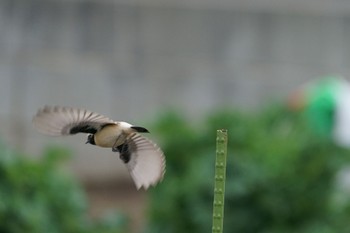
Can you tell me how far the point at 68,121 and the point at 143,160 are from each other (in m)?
0.12

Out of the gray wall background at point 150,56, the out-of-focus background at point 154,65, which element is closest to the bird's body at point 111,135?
the out-of-focus background at point 154,65

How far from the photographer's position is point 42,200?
172 inches

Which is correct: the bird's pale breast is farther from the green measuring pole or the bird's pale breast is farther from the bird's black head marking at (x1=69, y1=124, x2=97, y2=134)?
the green measuring pole

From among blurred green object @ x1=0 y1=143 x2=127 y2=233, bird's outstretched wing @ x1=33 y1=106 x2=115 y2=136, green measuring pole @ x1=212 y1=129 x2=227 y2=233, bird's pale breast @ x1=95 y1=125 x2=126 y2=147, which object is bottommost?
blurred green object @ x1=0 y1=143 x2=127 y2=233

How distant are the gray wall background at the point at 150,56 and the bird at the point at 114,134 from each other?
6.09m

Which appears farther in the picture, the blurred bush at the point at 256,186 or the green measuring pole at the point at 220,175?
the blurred bush at the point at 256,186

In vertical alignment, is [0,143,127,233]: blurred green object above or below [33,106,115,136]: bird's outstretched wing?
below

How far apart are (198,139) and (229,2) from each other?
268 cm

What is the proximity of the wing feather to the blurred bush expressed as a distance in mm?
3533

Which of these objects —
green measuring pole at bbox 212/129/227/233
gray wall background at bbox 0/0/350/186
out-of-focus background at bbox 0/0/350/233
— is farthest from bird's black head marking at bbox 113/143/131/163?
gray wall background at bbox 0/0/350/186

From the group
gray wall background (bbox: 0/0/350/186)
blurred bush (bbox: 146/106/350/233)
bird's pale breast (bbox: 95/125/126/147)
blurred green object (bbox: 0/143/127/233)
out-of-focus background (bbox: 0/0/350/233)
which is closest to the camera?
bird's pale breast (bbox: 95/125/126/147)

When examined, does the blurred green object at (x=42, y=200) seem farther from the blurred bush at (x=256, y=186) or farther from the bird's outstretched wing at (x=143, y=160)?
the bird's outstretched wing at (x=143, y=160)

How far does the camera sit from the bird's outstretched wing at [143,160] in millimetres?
1538

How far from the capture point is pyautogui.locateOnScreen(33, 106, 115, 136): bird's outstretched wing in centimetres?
151
